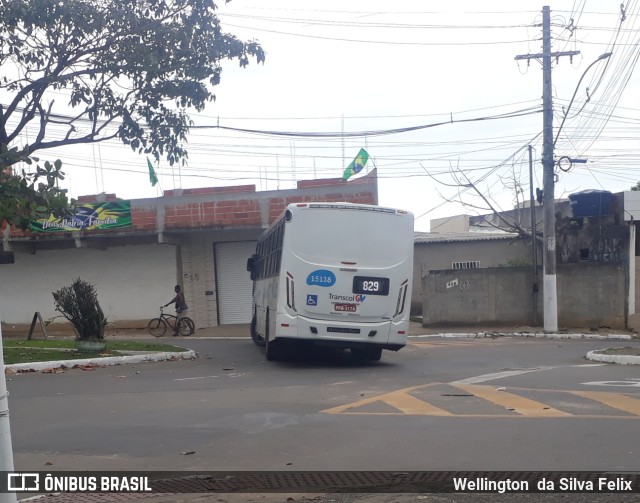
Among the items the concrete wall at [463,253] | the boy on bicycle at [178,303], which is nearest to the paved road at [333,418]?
the boy on bicycle at [178,303]

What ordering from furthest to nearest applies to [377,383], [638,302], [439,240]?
[439,240], [638,302], [377,383]

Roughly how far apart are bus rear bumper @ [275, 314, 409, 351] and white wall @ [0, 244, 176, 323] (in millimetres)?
15071

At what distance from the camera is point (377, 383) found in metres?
13.8

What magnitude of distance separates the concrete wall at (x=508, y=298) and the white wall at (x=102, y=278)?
10.2 metres

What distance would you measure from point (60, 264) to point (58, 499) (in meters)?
25.8

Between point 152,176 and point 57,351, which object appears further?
point 152,176

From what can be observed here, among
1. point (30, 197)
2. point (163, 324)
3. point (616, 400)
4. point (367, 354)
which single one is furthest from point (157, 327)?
point (616, 400)

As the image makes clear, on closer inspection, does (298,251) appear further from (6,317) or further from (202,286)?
(6,317)

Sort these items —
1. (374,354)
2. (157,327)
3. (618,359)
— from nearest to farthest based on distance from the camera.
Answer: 1. (618,359)
2. (374,354)
3. (157,327)

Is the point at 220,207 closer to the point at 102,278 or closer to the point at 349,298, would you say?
the point at 102,278

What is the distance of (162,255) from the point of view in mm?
30469

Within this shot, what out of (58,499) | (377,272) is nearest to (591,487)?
(58,499)

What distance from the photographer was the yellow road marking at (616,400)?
1039 centimetres

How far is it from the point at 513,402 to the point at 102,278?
22.8 meters
